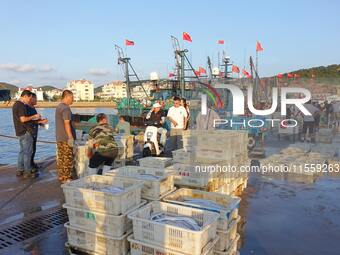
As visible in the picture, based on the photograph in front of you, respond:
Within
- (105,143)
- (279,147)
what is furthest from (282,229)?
(279,147)

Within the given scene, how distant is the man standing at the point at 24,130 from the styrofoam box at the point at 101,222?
153 inches

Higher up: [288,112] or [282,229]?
[288,112]

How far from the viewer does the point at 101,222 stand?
11.1ft

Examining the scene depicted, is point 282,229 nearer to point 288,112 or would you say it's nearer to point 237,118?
point 237,118

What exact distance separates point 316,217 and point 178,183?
2360 millimetres

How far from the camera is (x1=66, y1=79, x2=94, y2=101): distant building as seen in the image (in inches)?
6422

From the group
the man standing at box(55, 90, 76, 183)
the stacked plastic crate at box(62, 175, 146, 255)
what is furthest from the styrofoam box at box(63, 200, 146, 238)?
the man standing at box(55, 90, 76, 183)


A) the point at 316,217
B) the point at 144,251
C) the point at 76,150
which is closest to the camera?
the point at 144,251

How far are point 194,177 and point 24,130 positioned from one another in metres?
4.05

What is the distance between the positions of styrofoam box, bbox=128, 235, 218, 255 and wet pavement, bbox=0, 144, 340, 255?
119cm

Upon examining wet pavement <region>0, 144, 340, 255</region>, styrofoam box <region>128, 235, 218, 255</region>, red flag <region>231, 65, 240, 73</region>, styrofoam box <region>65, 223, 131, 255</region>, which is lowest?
wet pavement <region>0, 144, 340, 255</region>

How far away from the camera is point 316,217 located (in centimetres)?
518

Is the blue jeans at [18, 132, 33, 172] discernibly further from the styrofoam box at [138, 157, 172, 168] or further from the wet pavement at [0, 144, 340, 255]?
the styrofoam box at [138, 157, 172, 168]

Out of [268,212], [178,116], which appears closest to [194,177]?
[268,212]
